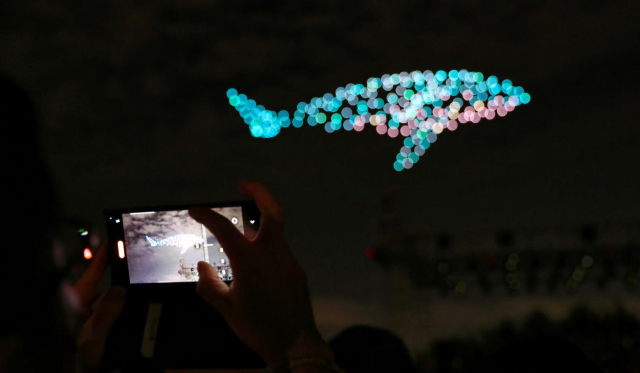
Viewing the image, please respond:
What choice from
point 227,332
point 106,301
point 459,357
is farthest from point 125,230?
point 459,357

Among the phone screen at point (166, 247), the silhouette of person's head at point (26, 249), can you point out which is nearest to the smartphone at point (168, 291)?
the phone screen at point (166, 247)

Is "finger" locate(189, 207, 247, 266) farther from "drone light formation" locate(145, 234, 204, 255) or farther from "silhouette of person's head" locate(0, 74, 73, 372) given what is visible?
"drone light formation" locate(145, 234, 204, 255)

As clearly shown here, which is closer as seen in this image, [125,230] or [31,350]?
[31,350]

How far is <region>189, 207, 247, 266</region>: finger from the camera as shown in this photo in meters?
0.48

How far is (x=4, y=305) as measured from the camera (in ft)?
0.98

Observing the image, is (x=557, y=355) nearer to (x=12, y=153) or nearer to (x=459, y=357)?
(x=12, y=153)

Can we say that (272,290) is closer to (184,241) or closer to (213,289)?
(213,289)

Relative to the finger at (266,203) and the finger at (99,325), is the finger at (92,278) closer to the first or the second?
the finger at (99,325)

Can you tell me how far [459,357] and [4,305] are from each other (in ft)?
15.4

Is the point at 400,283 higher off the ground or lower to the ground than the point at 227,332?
lower

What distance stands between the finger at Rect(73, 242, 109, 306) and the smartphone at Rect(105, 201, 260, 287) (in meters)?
0.04

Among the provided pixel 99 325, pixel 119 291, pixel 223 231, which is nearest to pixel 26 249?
pixel 223 231

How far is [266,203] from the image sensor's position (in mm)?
541

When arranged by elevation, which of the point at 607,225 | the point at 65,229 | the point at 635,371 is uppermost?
the point at 65,229
